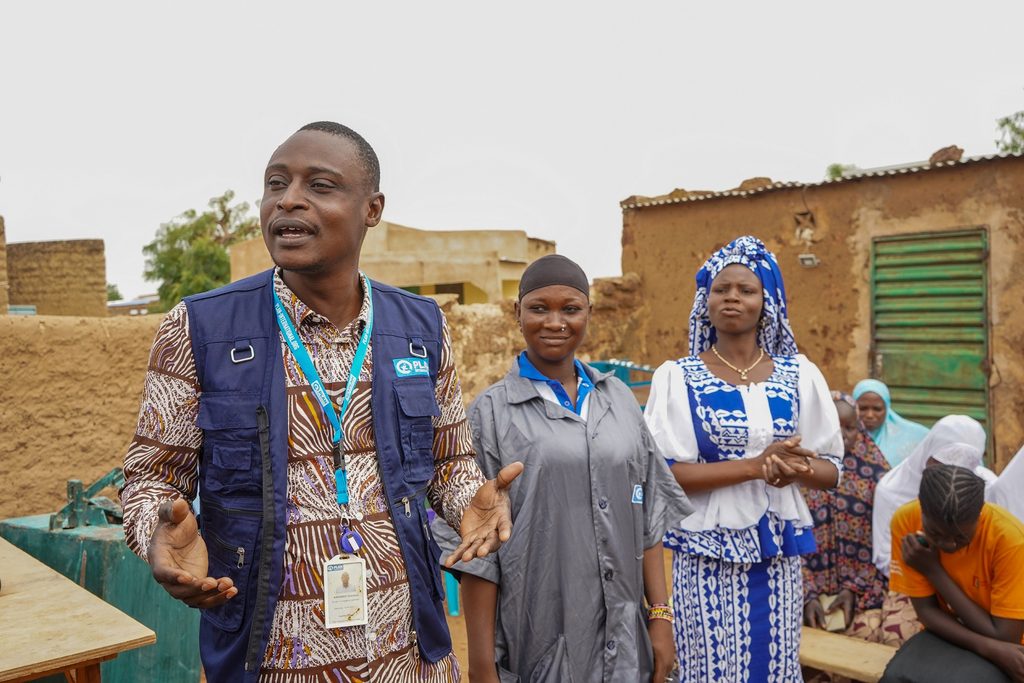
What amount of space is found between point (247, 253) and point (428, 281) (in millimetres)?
4621

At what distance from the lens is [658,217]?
425 inches

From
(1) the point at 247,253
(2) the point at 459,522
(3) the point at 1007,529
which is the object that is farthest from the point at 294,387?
(1) the point at 247,253

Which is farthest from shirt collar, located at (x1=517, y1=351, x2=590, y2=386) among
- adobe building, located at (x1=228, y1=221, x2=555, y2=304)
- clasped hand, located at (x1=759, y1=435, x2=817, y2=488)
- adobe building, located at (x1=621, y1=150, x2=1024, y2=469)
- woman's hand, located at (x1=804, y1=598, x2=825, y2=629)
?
adobe building, located at (x1=228, y1=221, x2=555, y2=304)

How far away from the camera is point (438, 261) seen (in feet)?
74.9

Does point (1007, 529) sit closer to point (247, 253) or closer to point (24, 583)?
point (24, 583)

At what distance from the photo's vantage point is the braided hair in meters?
3.12

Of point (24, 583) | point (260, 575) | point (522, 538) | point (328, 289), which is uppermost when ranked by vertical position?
point (328, 289)

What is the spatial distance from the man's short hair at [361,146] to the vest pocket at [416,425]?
1.43 ft

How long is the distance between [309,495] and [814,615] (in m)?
3.42

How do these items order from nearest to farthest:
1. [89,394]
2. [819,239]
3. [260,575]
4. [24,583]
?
[260,575] < [24,583] < [89,394] < [819,239]

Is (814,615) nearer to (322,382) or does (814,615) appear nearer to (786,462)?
(786,462)

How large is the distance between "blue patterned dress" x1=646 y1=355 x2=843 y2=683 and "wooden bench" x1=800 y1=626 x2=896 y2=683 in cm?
88

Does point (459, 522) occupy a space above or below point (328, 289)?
below

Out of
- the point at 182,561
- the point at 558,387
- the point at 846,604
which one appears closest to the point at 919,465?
the point at 846,604
